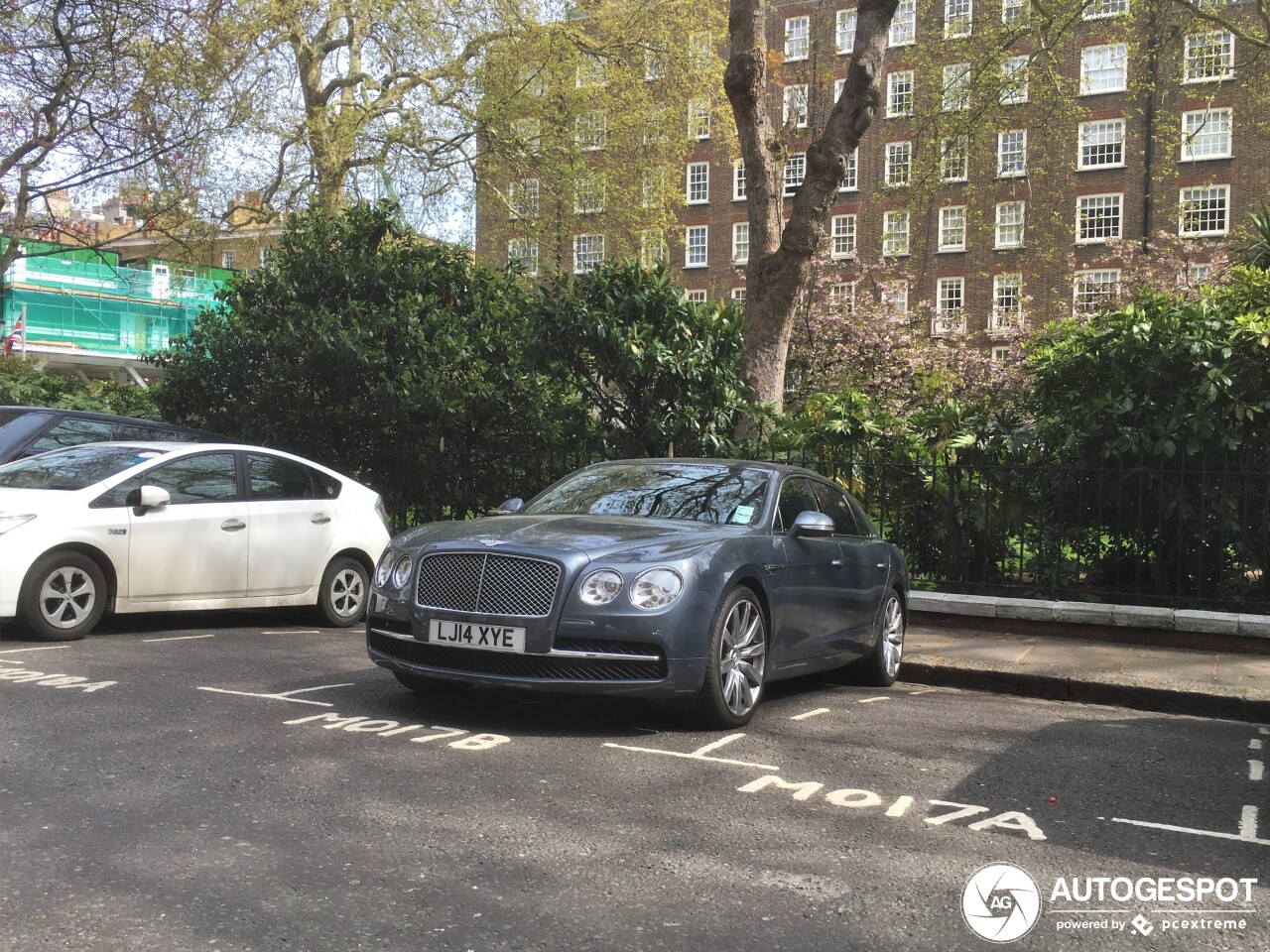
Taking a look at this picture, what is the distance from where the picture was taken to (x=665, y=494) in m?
7.25

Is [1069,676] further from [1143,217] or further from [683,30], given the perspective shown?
[1143,217]

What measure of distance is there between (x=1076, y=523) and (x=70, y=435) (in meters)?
9.06

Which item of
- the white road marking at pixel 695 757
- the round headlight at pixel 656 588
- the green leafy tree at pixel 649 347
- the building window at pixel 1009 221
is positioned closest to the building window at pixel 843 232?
the building window at pixel 1009 221

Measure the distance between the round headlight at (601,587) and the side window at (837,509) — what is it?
2.42 m

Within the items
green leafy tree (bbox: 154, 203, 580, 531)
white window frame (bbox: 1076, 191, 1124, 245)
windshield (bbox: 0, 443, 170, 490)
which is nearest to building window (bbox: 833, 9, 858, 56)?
white window frame (bbox: 1076, 191, 1124, 245)

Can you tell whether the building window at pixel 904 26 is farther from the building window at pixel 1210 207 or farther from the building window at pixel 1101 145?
the building window at pixel 1210 207

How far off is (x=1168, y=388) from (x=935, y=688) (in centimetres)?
385

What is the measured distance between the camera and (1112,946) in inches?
133

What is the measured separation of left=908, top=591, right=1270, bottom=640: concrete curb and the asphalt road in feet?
9.11

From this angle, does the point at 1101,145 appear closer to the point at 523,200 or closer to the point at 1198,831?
the point at 523,200

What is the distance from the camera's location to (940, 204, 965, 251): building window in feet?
167

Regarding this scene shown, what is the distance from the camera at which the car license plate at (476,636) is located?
19.2 ft

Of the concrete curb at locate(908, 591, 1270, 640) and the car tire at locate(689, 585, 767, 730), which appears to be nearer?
the car tire at locate(689, 585, 767, 730)

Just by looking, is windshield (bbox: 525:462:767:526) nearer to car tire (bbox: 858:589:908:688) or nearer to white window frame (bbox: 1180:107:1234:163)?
car tire (bbox: 858:589:908:688)
